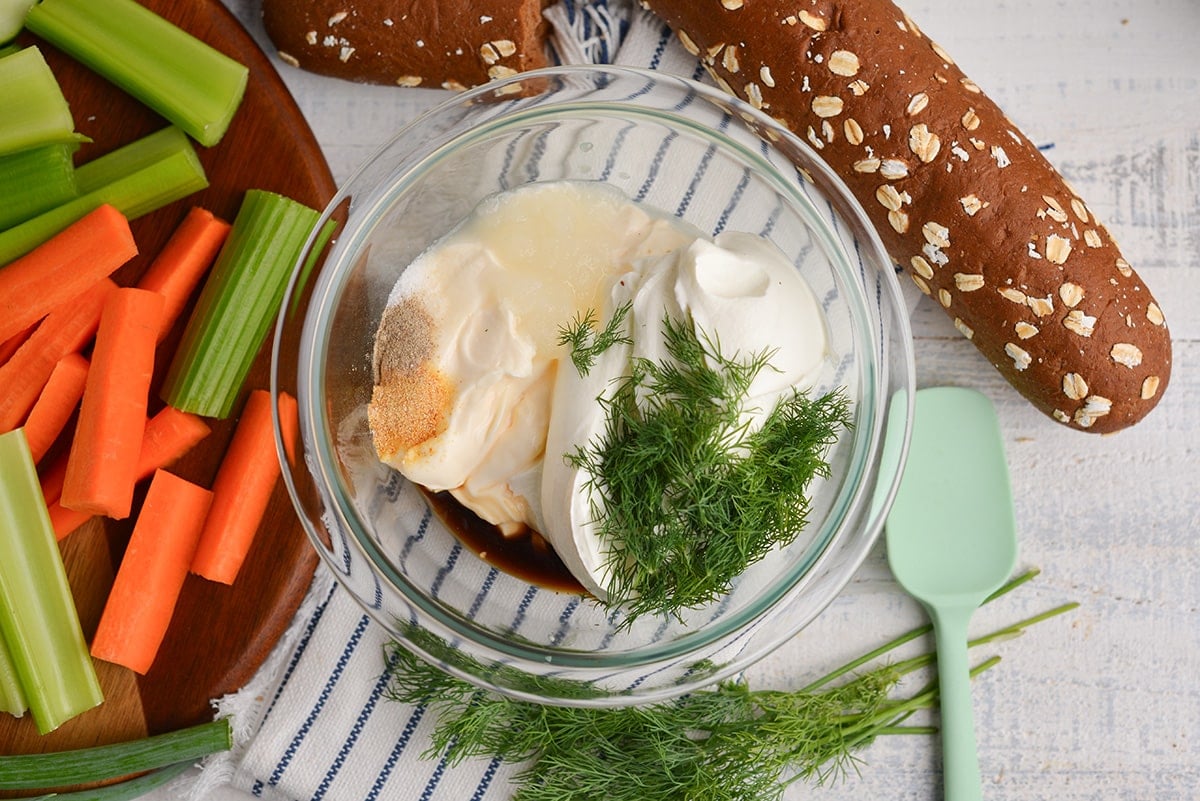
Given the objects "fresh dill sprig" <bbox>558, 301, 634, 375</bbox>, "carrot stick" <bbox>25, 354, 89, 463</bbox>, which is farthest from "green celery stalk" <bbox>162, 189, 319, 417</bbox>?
"fresh dill sprig" <bbox>558, 301, 634, 375</bbox>

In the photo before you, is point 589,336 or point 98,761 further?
Answer: point 98,761

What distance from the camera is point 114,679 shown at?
1.57 metres

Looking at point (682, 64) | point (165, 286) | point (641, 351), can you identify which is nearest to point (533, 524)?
point (641, 351)

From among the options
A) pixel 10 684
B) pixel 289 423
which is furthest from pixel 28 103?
pixel 10 684

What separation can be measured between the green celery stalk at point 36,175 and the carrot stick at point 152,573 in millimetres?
455

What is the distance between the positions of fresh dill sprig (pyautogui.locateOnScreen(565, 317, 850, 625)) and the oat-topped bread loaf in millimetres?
660

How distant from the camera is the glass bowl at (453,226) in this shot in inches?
51.6

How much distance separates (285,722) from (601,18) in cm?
123

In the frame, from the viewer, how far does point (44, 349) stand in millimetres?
1549

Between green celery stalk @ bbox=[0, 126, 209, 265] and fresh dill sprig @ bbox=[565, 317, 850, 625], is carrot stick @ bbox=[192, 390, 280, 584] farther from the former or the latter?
fresh dill sprig @ bbox=[565, 317, 850, 625]

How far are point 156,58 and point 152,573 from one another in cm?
78

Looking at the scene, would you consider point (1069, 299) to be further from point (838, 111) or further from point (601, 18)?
point (601, 18)

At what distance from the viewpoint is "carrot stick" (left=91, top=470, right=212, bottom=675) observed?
1.51 metres

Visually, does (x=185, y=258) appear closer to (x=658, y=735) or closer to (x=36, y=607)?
(x=36, y=607)
